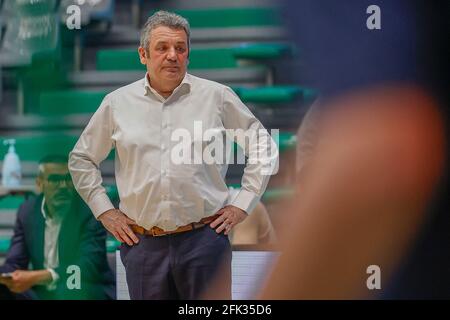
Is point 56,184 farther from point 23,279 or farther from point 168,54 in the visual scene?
point 168,54

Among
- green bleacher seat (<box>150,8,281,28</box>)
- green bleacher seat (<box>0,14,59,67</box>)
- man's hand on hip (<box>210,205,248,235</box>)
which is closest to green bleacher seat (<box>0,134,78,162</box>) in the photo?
green bleacher seat (<box>0,14,59,67</box>)

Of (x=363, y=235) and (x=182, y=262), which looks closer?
(x=182, y=262)

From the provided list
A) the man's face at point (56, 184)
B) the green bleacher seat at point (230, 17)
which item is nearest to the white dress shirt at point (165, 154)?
the man's face at point (56, 184)

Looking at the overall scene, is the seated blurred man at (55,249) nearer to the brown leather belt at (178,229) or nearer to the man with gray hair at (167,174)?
the man with gray hair at (167,174)

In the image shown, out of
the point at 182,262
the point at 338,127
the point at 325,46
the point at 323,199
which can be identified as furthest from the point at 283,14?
the point at 182,262

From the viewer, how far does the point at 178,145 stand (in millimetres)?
4098

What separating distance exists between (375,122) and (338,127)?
0.19 meters

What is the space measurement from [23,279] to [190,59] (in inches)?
57.0

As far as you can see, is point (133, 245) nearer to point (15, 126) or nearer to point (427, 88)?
point (15, 126)

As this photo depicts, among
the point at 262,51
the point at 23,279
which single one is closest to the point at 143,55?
the point at 262,51

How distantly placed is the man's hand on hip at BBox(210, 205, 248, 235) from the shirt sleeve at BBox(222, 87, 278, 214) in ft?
0.10

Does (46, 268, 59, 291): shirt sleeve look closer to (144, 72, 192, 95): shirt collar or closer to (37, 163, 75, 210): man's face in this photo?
(37, 163, 75, 210): man's face

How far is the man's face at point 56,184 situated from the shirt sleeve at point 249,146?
2.92ft

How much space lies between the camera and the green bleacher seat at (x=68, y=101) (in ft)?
14.4
